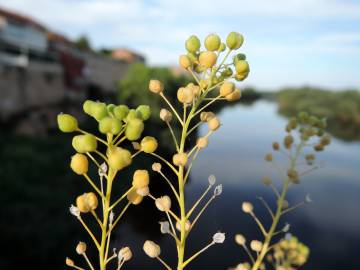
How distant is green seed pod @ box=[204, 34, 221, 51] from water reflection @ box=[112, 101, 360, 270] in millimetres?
10599

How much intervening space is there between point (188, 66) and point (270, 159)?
0.97 m

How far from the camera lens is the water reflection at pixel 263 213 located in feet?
53.8

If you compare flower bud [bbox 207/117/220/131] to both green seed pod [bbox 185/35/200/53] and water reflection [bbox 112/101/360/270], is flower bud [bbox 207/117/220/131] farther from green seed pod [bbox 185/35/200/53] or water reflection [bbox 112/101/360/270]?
water reflection [bbox 112/101/360/270]

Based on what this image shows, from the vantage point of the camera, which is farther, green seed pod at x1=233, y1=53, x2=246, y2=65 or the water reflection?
the water reflection

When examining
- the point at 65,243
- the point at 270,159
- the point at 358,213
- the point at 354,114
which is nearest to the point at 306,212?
the point at 358,213

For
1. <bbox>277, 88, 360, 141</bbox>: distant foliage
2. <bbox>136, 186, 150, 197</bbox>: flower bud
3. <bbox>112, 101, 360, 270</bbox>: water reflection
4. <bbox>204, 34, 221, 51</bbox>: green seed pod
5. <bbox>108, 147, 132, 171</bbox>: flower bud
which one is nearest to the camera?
<bbox>108, 147, 132, 171</bbox>: flower bud

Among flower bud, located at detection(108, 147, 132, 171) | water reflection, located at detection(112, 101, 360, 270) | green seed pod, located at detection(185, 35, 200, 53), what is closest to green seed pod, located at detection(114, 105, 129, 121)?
flower bud, located at detection(108, 147, 132, 171)

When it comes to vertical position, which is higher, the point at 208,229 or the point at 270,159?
the point at 270,159

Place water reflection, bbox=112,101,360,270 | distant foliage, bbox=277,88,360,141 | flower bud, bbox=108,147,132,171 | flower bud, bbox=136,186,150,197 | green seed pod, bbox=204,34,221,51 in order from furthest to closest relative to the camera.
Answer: distant foliage, bbox=277,88,360,141, water reflection, bbox=112,101,360,270, green seed pod, bbox=204,34,221,51, flower bud, bbox=136,186,150,197, flower bud, bbox=108,147,132,171

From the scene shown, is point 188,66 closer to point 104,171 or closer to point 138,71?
point 104,171

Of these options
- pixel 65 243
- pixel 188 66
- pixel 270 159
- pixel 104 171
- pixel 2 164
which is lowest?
pixel 65 243

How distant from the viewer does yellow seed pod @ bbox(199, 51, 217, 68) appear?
1150 millimetres

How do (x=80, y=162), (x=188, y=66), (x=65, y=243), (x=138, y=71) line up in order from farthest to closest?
(x=138, y=71), (x=65, y=243), (x=188, y=66), (x=80, y=162)

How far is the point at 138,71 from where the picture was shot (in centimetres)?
3725
